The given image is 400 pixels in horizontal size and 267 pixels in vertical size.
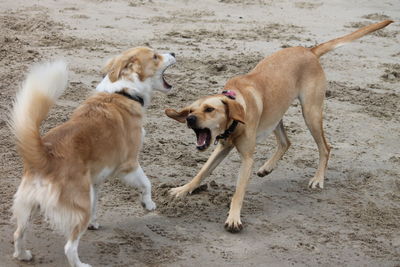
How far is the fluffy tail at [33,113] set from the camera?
13.9 feet

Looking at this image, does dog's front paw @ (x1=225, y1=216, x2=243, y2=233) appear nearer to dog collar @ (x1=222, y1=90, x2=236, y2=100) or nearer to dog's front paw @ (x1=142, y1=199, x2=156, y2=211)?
dog's front paw @ (x1=142, y1=199, x2=156, y2=211)

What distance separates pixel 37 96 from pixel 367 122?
15.3ft

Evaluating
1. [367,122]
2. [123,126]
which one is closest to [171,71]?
[367,122]

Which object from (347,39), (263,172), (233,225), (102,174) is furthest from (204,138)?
(347,39)

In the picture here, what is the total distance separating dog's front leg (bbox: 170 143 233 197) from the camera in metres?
5.88

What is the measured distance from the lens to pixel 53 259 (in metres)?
4.71

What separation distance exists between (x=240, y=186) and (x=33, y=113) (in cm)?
201

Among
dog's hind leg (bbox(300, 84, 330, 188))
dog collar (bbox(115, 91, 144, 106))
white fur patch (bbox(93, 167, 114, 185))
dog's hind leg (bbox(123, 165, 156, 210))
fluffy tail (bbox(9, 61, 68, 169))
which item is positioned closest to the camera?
fluffy tail (bbox(9, 61, 68, 169))

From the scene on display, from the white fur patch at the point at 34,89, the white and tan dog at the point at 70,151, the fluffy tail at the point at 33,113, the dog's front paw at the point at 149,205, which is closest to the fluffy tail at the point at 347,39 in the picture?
the white and tan dog at the point at 70,151

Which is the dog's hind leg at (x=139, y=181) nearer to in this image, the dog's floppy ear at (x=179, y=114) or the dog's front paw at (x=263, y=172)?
the dog's floppy ear at (x=179, y=114)

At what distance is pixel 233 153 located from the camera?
6914 mm

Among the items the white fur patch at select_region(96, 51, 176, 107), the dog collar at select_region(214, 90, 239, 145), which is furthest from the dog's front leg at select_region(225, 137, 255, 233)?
the white fur patch at select_region(96, 51, 176, 107)

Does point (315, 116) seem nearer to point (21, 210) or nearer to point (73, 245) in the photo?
point (73, 245)

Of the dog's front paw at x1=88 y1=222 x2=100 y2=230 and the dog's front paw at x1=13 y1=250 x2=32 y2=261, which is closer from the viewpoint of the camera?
the dog's front paw at x1=13 y1=250 x2=32 y2=261
